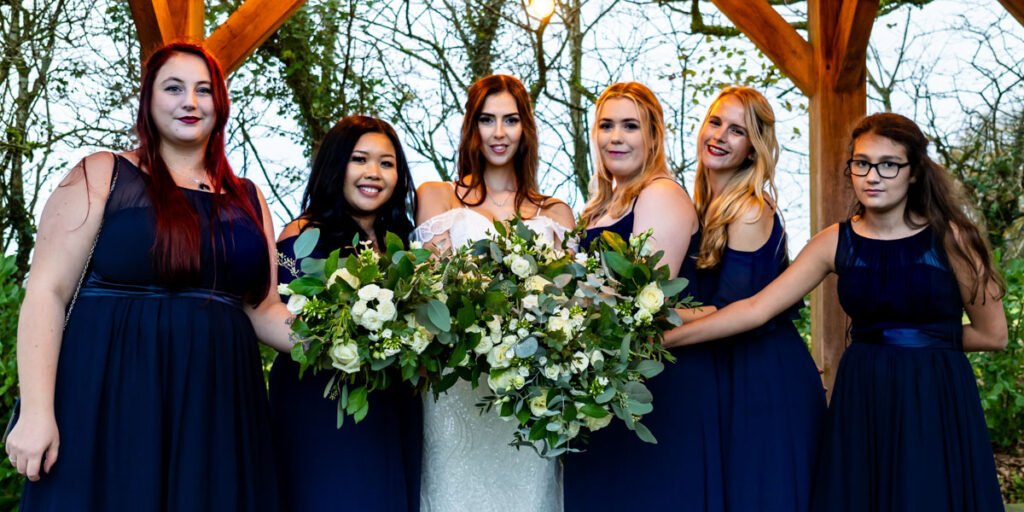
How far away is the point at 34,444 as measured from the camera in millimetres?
2650

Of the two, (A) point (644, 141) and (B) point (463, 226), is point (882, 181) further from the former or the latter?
(B) point (463, 226)

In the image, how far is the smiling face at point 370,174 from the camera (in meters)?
3.61

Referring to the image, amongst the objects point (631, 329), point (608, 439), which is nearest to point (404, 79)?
point (608, 439)

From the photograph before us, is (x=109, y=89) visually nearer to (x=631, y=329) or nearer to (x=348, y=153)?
(x=348, y=153)

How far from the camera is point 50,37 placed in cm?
751

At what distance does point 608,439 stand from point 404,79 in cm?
561

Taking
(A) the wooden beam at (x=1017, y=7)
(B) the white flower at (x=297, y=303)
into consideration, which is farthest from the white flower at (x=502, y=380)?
(A) the wooden beam at (x=1017, y=7)

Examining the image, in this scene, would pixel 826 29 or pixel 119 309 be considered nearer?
pixel 119 309

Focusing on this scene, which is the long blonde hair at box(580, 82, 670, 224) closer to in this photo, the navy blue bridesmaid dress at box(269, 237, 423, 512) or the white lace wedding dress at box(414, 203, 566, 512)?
the white lace wedding dress at box(414, 203, 566, 512)

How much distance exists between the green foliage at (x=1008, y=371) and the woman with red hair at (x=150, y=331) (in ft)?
17.1

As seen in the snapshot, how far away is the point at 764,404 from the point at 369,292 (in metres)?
1.55

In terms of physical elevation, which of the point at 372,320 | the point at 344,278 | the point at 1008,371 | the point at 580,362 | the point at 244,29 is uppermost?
the point at 244,29

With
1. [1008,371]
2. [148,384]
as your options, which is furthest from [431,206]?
[1008,371]

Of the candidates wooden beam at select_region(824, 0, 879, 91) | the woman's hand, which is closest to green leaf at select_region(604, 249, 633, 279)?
the woman's hand
